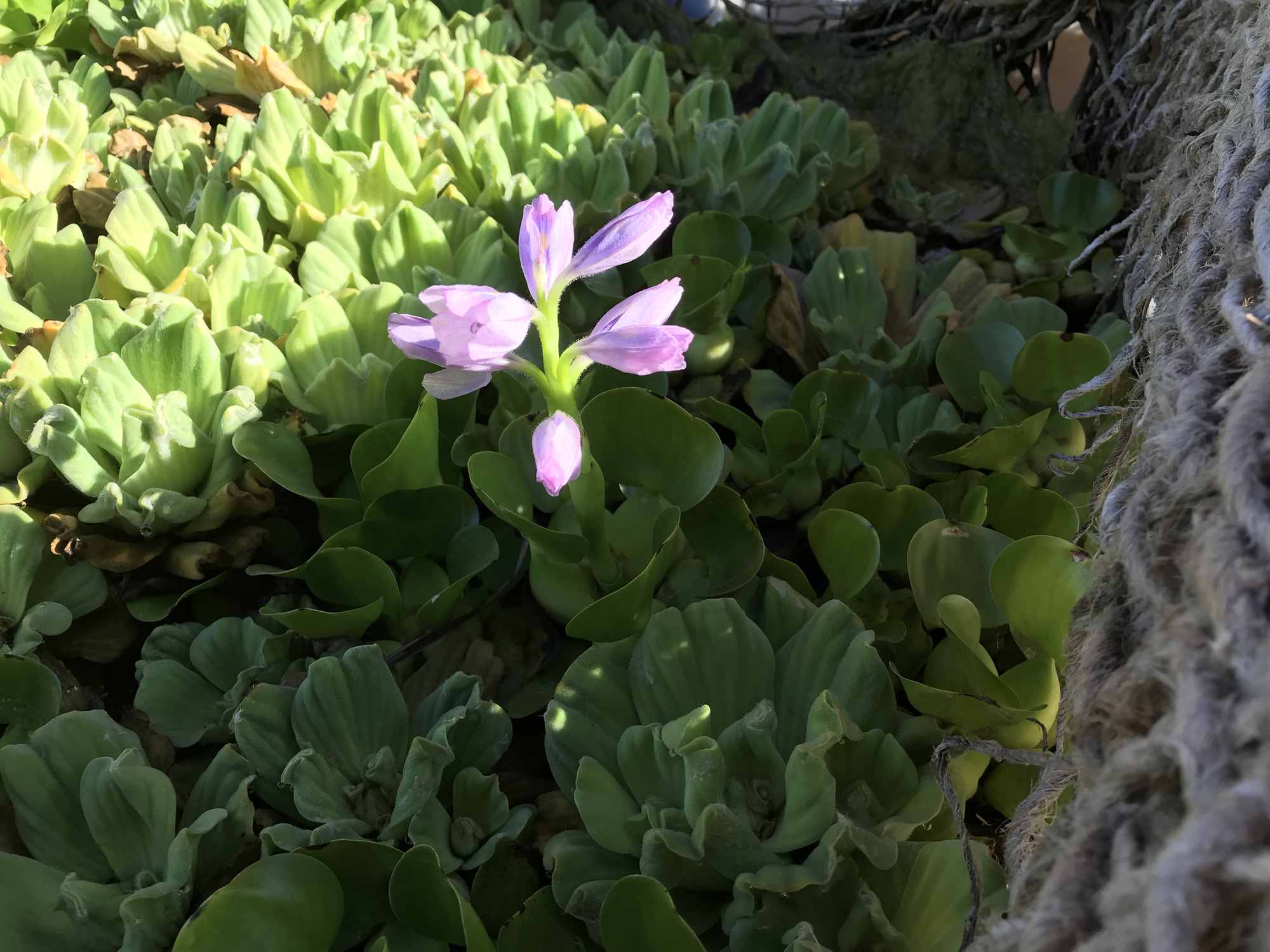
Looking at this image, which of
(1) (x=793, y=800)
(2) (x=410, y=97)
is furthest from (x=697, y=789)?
(2) (x=410, y=97)

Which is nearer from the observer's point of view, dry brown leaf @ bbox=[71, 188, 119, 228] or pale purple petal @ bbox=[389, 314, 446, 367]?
pale purple petal @ bbox=[389, 314, 446, 367]

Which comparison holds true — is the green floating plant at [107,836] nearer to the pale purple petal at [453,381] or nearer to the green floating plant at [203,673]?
the green floating plant at [203,673]

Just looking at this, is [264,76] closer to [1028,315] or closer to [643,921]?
[1028,315]

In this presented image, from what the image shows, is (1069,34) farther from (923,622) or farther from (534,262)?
(534,262)

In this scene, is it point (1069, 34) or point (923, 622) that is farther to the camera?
point (1069, 34)

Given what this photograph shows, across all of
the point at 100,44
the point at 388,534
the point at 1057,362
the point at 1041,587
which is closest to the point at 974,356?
the point at 1057,362

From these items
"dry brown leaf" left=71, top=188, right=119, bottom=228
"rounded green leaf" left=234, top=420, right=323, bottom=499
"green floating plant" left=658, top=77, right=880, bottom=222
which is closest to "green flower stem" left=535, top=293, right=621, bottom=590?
"rounded green leaf" left=234, top=420, right=323, bottom=499

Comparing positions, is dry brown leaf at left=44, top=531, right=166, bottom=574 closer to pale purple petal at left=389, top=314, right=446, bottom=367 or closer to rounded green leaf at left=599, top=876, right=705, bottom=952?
pale purple petal at left=389, top=314, right=446, bottom=367
